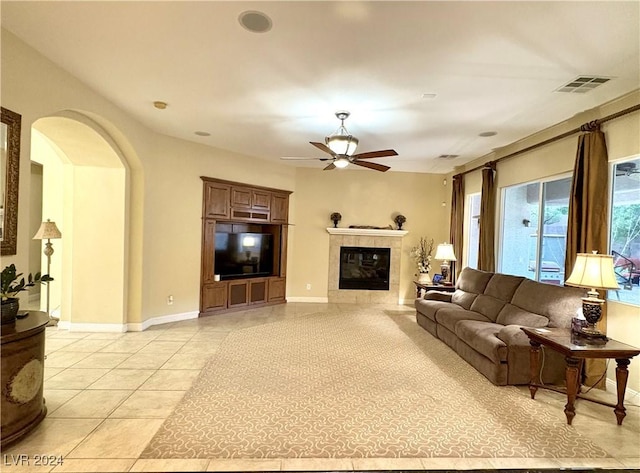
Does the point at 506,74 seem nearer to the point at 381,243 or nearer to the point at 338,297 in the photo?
the point at 381,243

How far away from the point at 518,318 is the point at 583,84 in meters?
2.58

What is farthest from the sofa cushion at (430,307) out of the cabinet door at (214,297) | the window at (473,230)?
the cabinet door at (214,297)

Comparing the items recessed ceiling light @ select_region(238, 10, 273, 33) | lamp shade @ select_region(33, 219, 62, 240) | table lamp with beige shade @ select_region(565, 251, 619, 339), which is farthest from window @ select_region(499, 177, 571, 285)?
lamp shade @ select_region(33, 219, 62, 240)

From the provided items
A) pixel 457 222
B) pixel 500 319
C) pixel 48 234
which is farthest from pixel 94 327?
pixel 457 222

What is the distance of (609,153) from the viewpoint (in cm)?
371

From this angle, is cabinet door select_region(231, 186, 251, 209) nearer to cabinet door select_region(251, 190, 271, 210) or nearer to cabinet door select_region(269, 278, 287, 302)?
cabinet door select_region(251, 190, 271, 210)

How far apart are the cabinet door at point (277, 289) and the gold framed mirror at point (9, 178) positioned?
15.9 feet

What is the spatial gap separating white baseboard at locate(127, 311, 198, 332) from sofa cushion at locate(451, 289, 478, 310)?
4.49 metres

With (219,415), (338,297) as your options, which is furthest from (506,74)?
(338,297)

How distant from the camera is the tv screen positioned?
650cm

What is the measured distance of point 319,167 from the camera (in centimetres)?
A: 764

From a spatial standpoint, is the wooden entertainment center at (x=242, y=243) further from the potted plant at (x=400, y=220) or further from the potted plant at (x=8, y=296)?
the potted plant at (x=8, y=296)

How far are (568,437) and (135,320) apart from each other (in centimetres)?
537

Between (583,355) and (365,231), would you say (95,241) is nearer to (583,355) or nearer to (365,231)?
(365,231)
